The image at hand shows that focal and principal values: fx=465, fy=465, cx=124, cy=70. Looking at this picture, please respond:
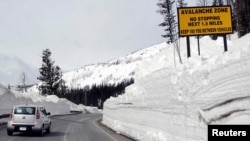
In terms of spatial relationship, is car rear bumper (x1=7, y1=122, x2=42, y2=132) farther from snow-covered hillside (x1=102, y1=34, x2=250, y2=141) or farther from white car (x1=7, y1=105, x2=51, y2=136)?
snow-covered hillside (x1=102, y1=34, x2=250, y2=141)

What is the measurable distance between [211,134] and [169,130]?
6759 millimetres

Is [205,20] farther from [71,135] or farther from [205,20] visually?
[71,135]

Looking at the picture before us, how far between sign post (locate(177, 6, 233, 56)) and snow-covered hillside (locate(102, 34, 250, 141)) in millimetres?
5824

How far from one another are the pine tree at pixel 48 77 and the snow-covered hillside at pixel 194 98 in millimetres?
96384

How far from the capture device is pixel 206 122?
1077cm

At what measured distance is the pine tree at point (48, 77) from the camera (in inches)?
4604

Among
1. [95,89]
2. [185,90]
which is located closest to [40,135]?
[185,90]

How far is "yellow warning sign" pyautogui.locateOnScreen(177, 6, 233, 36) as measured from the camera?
25.5 metres

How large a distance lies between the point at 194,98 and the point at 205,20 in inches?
570

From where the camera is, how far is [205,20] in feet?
84.5

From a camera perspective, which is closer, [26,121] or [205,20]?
[26,121]

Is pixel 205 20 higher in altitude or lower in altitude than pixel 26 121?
higher

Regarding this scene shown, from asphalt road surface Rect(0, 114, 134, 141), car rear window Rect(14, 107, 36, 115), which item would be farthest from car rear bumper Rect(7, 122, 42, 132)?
car rear window Rect(14, 107, 36, 115)

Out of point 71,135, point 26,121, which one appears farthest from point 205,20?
point 26,121
